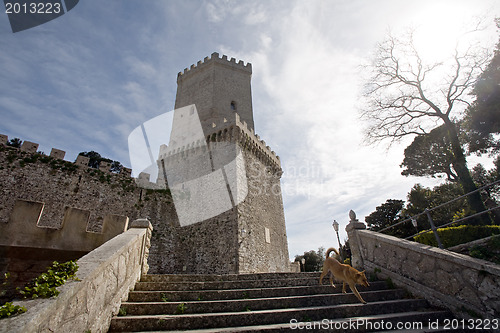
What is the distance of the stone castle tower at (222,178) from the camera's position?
1302cm

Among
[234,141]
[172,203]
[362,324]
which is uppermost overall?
[234,141]

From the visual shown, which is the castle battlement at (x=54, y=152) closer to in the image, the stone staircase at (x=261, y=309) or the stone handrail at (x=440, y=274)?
the stone staircase at (x=261, y=309)

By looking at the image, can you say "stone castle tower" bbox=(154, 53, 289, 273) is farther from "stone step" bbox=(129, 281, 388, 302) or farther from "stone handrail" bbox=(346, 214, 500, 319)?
"stone handrail" bbox=(346, 214, 500, 319)

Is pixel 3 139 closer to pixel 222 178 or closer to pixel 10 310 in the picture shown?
pixel 222 178

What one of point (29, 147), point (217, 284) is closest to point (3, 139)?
point (29, 147)

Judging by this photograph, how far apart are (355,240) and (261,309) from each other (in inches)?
156

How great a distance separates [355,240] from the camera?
7035 millimetres

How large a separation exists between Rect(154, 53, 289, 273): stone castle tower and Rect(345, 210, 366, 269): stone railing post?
248 inches

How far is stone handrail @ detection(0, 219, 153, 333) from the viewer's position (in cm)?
198

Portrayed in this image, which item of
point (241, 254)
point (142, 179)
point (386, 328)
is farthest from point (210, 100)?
point (386, 328)

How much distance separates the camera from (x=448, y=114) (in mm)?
12945

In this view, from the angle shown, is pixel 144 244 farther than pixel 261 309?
Yes

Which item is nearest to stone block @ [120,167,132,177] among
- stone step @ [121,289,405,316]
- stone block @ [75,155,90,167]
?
stone block @ [75,155,90,167]

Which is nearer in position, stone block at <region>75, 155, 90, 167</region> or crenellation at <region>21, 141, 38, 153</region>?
crenellation at <region>21, 141, 38, 153</region>
